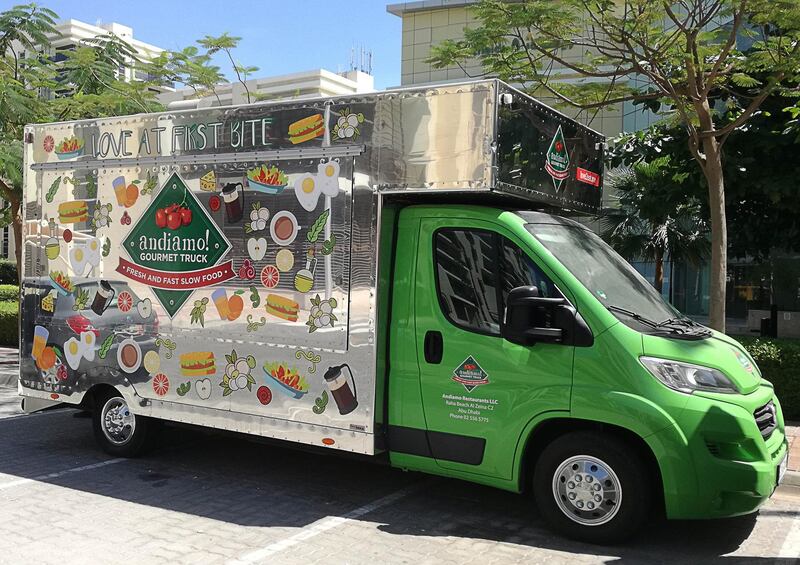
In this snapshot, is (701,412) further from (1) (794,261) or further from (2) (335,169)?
(1) (794,261)

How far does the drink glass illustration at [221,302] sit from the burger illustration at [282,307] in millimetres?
439

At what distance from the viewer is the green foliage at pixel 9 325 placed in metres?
16.5

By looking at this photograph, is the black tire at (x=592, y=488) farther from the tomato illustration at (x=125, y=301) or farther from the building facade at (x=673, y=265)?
the building facade at (x=673, y=265)

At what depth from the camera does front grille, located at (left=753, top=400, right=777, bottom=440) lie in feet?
16.4

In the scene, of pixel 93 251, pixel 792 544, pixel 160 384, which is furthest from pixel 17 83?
pixel 792 544

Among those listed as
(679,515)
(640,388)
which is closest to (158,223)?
(640,388)

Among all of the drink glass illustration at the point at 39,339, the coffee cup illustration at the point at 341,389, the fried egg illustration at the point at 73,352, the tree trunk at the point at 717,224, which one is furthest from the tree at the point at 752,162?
the drink glass illustration at the point at 39,339

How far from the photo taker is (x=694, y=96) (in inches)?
352

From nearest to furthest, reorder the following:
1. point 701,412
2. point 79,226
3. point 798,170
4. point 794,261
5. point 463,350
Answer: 1. point 701,412
2. point 463,350
3. point 79,226
4. point 798,170
5. point 794,261

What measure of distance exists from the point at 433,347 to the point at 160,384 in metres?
2.61

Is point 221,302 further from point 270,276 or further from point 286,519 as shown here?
point 286,519

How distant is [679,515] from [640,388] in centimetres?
82

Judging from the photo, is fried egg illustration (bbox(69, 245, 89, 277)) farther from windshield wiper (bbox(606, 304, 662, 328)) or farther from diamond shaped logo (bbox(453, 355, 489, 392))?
windshield wiper (bbox(606, 304, 662, 328))

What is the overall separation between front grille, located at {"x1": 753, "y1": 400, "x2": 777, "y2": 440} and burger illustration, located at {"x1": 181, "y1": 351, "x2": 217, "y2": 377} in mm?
4079
